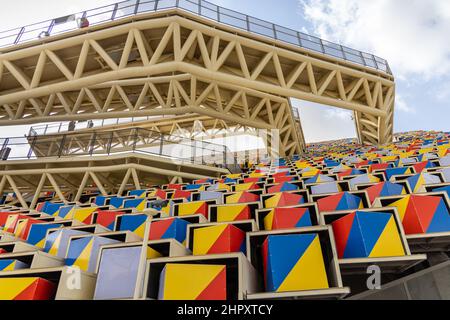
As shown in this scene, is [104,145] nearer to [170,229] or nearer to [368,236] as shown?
[170,229]

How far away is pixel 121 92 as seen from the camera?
1593cm

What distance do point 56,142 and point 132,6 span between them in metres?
7.25

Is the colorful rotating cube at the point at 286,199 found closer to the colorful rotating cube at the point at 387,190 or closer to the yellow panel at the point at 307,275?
the colorful rotating cube at the point at 387,190

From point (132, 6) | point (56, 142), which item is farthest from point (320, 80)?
point (56, 142)

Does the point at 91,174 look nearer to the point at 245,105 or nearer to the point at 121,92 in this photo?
the point at 121,92

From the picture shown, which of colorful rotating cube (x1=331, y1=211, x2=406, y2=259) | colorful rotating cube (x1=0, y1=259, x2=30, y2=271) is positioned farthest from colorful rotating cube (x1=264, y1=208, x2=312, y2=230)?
colorful rotating cube (x1=0, y1=259, x2=30, y2=271)

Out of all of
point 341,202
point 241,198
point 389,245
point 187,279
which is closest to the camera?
point 187,279

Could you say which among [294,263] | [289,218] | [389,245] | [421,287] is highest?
[289,218]

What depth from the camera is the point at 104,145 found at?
13789mm

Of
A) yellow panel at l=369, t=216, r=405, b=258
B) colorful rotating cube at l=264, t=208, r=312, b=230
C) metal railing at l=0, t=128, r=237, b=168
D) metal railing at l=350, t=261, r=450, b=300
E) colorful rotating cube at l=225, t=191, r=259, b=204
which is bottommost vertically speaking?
metal railing at l=350, t=261, r=450, b=300

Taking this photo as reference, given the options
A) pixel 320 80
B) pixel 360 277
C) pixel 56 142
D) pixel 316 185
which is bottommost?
pixel 360 277

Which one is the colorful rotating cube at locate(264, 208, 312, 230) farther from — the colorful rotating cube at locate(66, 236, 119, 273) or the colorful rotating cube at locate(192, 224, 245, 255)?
the colorful rotating cube at locate(66, 236, 119, 273)

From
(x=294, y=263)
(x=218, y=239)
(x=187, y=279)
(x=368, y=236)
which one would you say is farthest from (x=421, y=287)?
(x=187, y=279)

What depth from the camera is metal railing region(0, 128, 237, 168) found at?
534 inches
